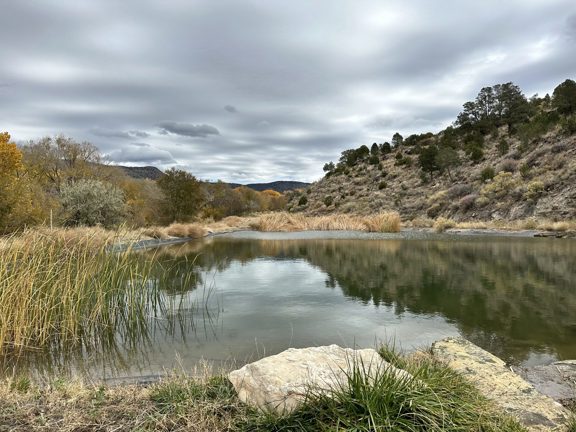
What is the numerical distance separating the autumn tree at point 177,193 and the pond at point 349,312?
729 inches

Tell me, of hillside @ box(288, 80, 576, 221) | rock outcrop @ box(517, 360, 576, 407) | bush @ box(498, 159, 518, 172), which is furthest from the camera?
bush @ box(498, 159, 518, 172)

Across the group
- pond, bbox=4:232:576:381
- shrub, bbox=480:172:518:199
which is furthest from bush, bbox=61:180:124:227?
shrub, bbox=480:172:518:199

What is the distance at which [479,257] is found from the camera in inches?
564

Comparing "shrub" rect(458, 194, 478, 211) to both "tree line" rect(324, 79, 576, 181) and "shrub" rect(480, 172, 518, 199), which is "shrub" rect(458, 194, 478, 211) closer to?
"shrub" rect(480, 172, 518, 199)

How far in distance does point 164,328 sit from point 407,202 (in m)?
35.6

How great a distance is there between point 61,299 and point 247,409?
169 inches

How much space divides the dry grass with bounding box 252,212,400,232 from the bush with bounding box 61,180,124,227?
14.6 metres

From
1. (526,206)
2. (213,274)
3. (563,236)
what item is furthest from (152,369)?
(526,206)

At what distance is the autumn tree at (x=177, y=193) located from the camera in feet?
103

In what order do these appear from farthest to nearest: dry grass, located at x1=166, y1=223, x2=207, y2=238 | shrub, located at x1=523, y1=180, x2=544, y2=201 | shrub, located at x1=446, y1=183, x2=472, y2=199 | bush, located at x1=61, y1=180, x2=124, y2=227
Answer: shrub, located at x1=446, y1=183, x2=472, y2=199, shrub, located at x1=523, y1=180, x2=544, y2=201, dry grass, located at x1=166, y1=223, x2=207, y2=238, bush, located at x1=61, y1=180, x2=124, y2=227

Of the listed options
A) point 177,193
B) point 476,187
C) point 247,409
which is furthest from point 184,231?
point 476,187

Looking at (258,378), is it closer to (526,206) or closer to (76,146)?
(526,206)

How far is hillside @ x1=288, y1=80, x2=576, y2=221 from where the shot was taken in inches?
1048

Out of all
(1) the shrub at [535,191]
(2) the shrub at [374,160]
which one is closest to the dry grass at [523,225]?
(1) the shrub at [535,191]
